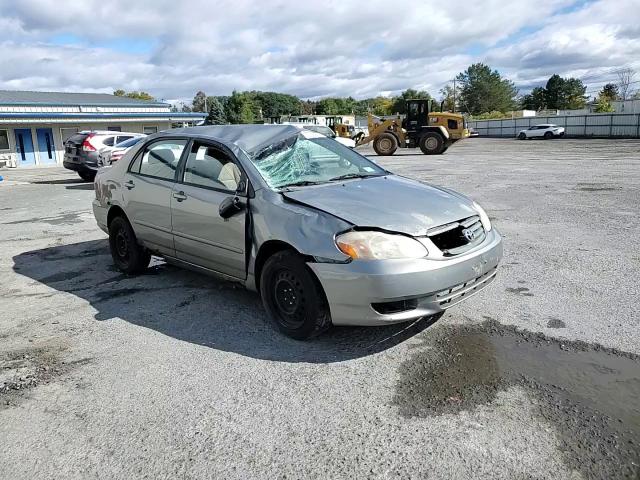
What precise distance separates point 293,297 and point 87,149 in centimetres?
1413

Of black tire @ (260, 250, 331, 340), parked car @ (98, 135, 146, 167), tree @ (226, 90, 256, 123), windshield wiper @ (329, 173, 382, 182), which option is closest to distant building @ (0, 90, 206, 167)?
parked car @ (98, 135, 146, 167)

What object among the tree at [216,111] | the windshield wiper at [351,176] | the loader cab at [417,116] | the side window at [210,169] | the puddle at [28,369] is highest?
the tree at [216,111]

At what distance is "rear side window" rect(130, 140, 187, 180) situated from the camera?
16.2 feet

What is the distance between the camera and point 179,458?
2.57 metres

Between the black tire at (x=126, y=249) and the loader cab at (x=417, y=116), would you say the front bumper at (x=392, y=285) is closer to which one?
the black tire at (x=126, y=249)

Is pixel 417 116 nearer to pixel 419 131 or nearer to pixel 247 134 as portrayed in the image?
pixel 419 131

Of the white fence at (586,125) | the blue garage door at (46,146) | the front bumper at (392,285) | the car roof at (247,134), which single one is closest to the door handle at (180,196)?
the car roof at (247,134)

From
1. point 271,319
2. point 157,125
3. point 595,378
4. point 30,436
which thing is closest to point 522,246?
point 595,378

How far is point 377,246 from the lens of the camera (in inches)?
133

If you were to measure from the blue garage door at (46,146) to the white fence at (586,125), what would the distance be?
143 ft

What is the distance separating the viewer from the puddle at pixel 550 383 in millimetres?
2541

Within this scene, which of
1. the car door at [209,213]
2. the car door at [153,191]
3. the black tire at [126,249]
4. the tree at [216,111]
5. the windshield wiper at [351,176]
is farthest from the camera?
the tree at [216,111]

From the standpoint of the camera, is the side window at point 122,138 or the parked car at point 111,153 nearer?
the parked car at point 111,153

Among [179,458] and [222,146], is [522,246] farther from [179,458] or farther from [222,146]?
[179,458]
